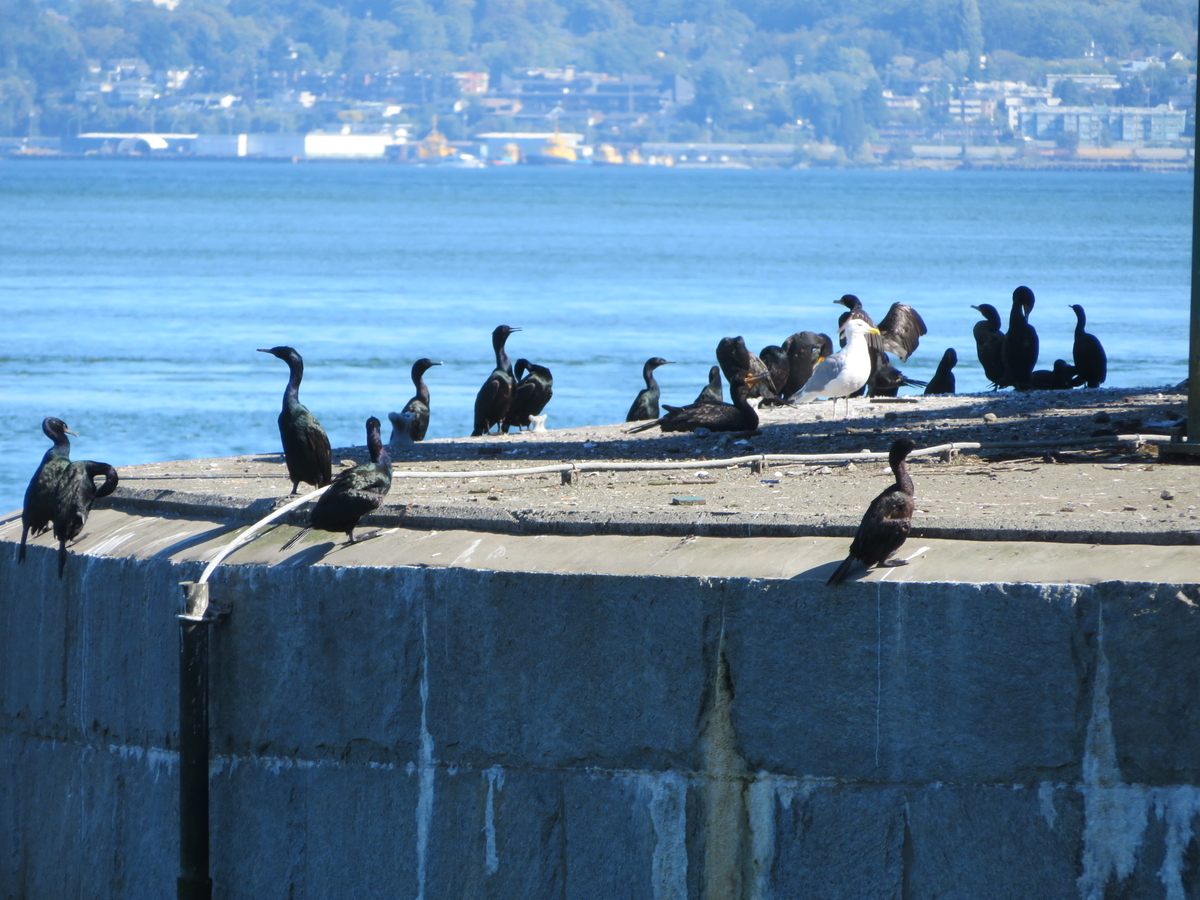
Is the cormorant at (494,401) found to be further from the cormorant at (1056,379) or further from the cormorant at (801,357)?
the cormorant at (1056,379)

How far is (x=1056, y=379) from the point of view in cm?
1730

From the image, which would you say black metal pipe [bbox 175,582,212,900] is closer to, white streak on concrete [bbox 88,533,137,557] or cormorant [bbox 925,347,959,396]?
white streak on concrete [bbox 88,533,137,557]

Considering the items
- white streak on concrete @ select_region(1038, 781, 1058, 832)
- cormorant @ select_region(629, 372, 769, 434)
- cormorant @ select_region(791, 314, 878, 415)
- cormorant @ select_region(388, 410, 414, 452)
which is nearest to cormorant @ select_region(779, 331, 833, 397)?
cormorant @ select_region(791, 314, 878, 415)

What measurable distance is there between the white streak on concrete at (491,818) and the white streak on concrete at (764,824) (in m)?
0.94

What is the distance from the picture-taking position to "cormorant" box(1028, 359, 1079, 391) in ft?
56.6

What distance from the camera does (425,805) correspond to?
6.17 m

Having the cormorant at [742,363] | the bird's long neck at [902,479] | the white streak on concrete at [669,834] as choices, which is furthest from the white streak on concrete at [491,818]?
the cormorant at [742,363]

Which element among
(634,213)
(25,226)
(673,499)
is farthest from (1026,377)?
(634,213)

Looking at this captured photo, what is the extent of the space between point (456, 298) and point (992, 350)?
35.2 metres

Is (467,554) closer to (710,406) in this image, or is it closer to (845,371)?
(710,406)

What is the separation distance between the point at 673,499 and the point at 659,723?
2.10m

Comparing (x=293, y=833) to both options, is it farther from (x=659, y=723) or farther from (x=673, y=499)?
(x=673, y=499)

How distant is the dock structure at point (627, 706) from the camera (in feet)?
18.4

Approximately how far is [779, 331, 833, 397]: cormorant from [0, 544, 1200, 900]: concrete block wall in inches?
415
